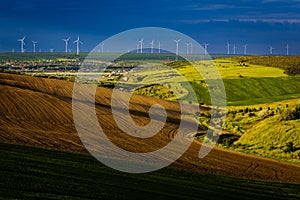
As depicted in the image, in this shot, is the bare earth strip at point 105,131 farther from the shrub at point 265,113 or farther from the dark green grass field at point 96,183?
the shrub at point 265,113

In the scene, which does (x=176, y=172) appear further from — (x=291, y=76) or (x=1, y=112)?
(x=291, y=76)

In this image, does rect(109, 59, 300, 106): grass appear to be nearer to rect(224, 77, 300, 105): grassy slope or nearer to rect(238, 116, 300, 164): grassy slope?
rect(224, 77, 300, 105): grassy slope

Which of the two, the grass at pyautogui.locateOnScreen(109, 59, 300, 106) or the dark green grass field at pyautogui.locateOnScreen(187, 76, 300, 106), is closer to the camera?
the grass at pyautogui.locateOnScreen(109, 59, 300, 106)

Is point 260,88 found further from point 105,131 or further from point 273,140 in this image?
point 105,131

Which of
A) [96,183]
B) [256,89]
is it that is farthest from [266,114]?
[256,89]

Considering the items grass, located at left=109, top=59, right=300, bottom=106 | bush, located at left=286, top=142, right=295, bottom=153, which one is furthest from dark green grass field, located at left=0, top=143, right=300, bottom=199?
grass, located at left=109, top=59, right=300, bottom=106

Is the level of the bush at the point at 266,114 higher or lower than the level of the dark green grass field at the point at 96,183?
higher

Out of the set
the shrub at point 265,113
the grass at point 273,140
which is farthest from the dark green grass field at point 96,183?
the shrub at point 265,113
